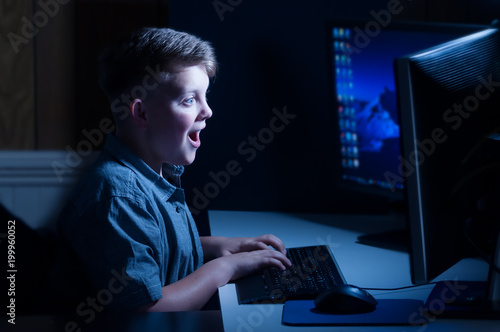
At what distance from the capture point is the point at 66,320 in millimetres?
979

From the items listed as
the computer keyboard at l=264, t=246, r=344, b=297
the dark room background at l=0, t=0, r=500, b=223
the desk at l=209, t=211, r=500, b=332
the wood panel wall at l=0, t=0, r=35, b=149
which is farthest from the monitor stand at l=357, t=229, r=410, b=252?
the wood panel wall at l=0, t=0, r=35, b=149

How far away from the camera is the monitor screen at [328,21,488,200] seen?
154 cm

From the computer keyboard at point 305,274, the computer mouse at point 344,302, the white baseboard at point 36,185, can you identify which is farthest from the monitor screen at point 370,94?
the white baseboard at point 36,185

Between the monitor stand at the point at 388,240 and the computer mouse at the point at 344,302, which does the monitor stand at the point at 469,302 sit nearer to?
the computer mouse at the point at 344,302

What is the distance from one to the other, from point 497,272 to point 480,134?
21 cm

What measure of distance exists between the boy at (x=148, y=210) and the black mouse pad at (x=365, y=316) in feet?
0.75

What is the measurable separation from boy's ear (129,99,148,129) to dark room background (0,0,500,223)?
468 mm

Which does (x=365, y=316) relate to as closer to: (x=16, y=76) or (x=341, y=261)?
(x=341, y=261)

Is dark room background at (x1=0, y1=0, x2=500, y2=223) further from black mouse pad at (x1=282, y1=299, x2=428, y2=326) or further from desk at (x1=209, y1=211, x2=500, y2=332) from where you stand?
black mouse pad at (x1=282, y1=299, x2=428, y2=326)

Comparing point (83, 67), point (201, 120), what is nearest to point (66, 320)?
point (201, 120)

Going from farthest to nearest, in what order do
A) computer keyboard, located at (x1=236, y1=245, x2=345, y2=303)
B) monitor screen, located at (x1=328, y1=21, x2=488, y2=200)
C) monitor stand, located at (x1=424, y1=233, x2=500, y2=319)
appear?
monitor screen, located at (x1=328, y1=21, x2=488, y2=200) < computer keyboard, located at (x1=236, y1=245, x2=345, y2=303) < monitor stand, located at (x1=424, y1=233, x2=500, y2=319)

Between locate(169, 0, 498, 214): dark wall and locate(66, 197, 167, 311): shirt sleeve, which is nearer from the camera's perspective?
locate(66, 197, 167, 311): shirt sleeve

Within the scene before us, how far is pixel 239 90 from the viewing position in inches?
68.9

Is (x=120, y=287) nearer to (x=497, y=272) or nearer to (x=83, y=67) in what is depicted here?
(x=497, y=272)
